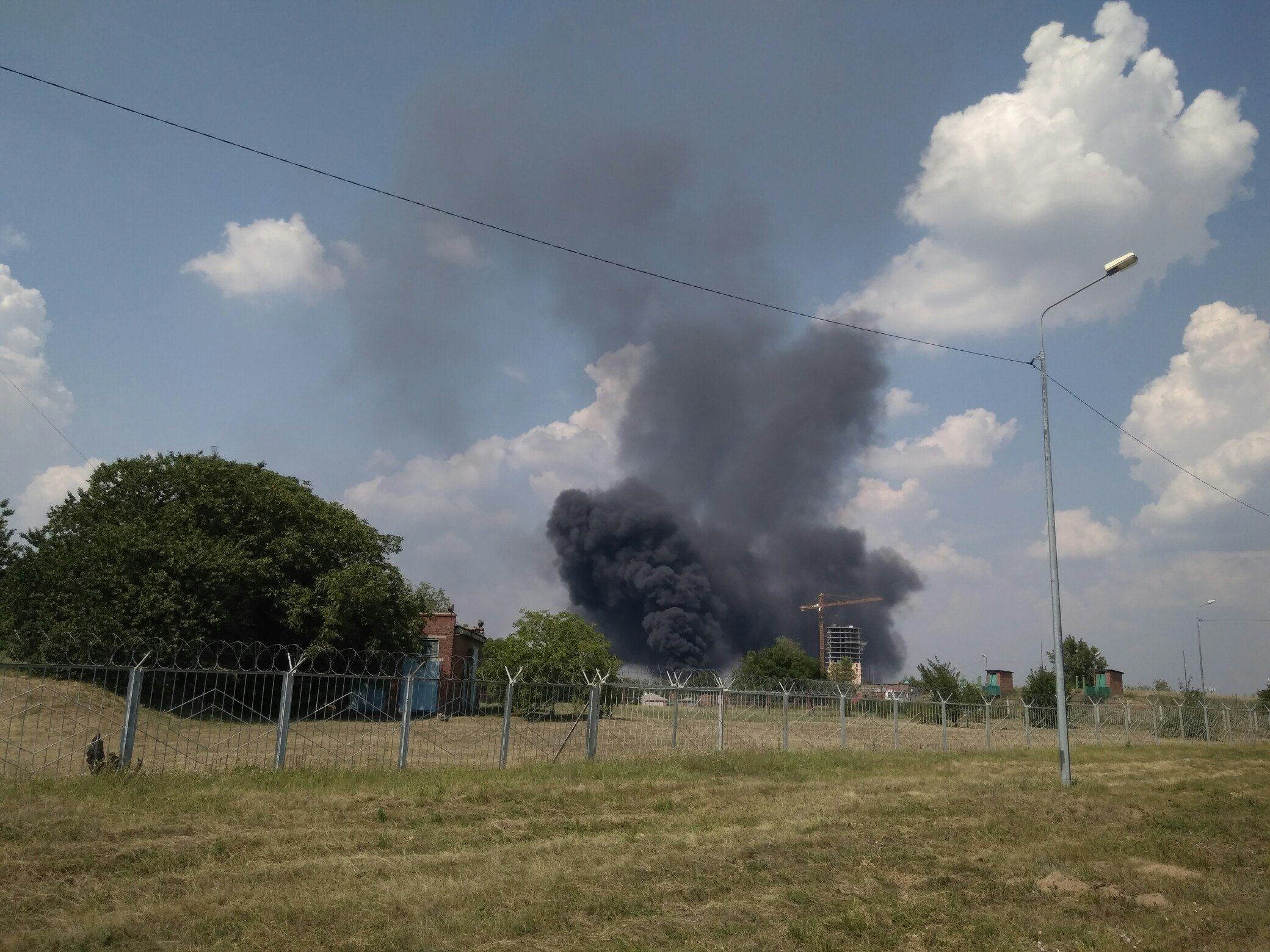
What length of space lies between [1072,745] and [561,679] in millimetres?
19636

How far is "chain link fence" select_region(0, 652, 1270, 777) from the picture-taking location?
14711mm

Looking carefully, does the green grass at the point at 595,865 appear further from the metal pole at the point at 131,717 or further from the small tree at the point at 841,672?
the small tree at the point at 841,672

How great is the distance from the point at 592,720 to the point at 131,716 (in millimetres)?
9034

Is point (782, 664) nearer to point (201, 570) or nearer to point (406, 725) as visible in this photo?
point (201, 570)

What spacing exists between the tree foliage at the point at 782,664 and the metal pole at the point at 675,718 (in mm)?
55537

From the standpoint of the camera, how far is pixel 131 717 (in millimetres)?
13305

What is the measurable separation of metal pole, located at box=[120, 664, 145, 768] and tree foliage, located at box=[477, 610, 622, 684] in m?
20.4

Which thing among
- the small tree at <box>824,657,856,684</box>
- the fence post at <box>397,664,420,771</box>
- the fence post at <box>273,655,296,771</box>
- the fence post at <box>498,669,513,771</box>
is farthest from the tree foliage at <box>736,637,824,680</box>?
the fence post at <box>273,655,296,771</box>

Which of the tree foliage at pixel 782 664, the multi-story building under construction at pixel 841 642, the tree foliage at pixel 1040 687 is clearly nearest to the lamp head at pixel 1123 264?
the tree foliage at pixel 1040 687

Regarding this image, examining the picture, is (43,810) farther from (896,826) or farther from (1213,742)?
(1213,742)

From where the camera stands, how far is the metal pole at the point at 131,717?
13109 mm

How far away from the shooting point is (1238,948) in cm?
715

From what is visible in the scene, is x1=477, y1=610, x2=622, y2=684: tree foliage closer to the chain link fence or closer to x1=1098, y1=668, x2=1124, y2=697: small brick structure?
the chain link fence

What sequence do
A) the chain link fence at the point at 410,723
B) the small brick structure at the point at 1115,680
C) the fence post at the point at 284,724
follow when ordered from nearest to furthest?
the fence post at the point at 284,724, the chain link fence at the point at 410,723, the small brick structure at the point at 1115,680
